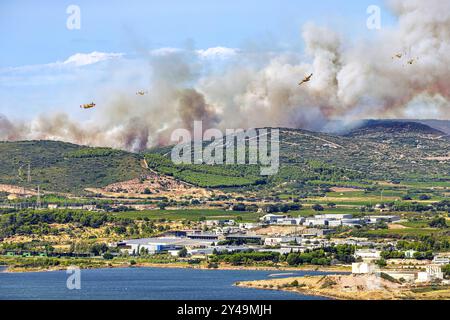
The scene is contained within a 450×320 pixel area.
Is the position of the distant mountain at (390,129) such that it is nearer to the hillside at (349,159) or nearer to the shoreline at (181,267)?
the hillside at (349,159)

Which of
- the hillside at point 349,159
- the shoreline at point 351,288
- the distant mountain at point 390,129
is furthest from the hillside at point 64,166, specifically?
the shoreline at point 351,288

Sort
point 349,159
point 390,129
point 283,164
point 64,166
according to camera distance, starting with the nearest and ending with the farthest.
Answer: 1. point 64,166
2. point 283,164
3. point 349,159
4. point 390,129

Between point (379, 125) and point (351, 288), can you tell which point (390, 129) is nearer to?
point (379, 125)

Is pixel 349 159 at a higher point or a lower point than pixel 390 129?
lower

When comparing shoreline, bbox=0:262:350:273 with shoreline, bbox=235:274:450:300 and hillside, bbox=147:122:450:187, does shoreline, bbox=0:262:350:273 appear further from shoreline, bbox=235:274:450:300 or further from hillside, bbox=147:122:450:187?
hillside, bbox=147:122:450:187

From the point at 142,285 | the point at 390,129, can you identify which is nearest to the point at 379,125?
the point at 390,129

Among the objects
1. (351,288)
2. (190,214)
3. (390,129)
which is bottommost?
(351,288)
